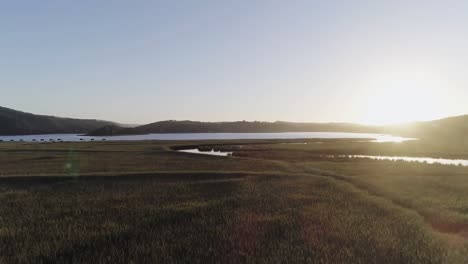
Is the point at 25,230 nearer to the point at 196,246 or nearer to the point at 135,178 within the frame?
the point at 196,246

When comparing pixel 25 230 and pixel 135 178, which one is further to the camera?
→ pixel 135 178

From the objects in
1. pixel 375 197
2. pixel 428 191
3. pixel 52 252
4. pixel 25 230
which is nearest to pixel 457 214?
pixel 375 197

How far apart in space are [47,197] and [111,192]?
13.7 ft

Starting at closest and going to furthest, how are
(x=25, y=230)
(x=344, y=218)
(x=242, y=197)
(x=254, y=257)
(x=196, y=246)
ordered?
(x=254, y=257) → (x=196, y=246) → (x=25, y=230) → (x=344, y=218) → (x=242, y=197)

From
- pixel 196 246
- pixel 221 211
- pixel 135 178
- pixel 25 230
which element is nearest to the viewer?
pixel 196 246

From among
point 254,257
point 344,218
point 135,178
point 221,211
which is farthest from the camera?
point 135,178

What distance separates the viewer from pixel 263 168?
141 ft

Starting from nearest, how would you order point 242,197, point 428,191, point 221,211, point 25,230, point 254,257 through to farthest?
point 254,257, point 25,230, point 221,211, point 242,197, point 428,191

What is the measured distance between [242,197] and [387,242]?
35.5 feet

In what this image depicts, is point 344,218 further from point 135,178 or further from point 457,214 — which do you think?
point 135,178

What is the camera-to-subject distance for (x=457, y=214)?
18250 mm

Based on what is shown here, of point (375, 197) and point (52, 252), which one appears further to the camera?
point (375, 197)

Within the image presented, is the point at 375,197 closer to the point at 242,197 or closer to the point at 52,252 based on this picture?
the point at 242,197

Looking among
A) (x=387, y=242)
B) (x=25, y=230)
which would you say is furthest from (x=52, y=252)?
(x=387, y=242)
